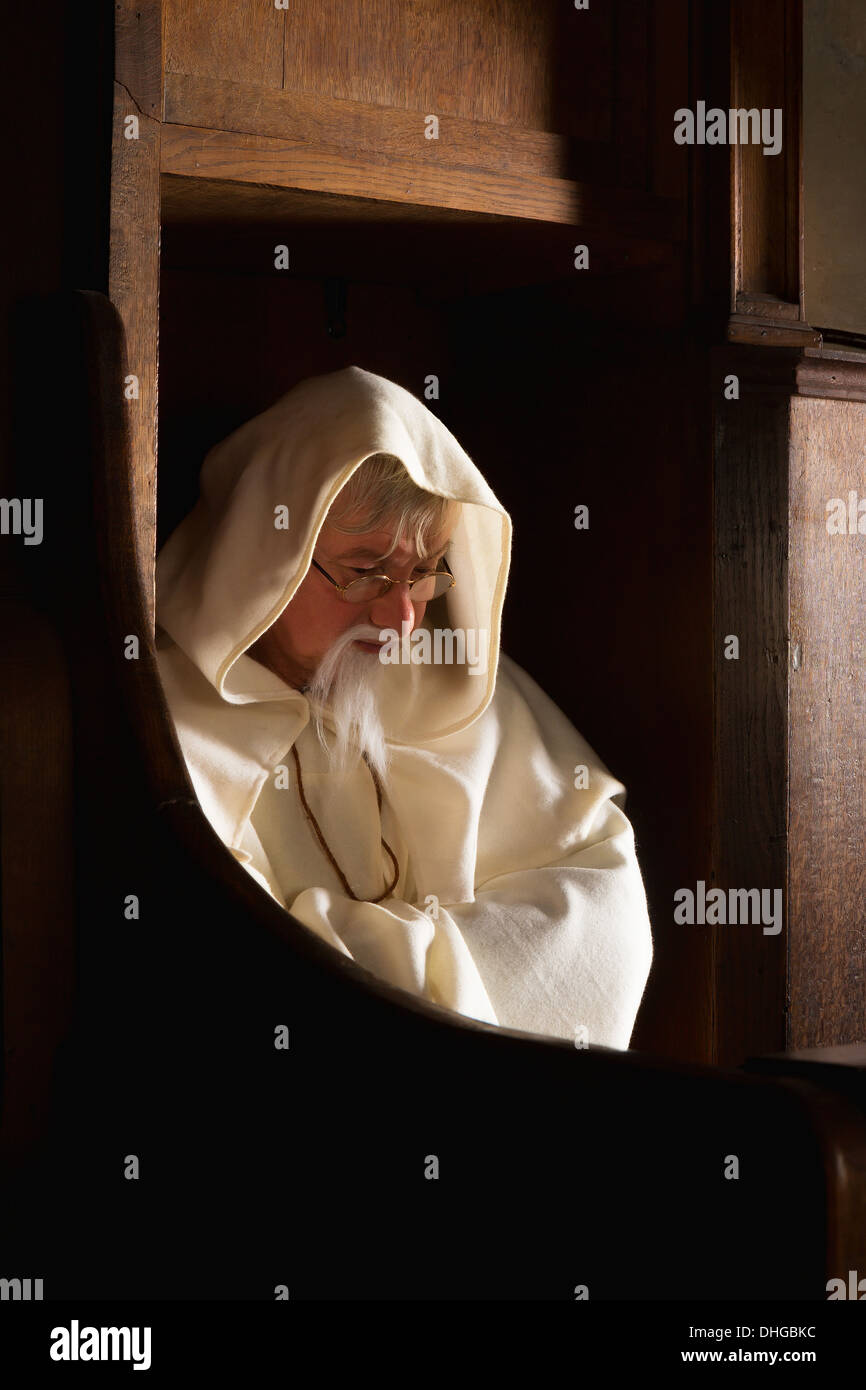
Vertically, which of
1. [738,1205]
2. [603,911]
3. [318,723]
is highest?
[318,723]

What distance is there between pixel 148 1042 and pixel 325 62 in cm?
85

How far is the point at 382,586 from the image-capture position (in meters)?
1.53

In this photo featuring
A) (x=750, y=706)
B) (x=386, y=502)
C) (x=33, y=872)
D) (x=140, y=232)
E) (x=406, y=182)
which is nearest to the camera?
(x=33, y=872)

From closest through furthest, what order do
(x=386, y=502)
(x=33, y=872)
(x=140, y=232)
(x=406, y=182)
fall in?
(x=33, y=872)
(x=140, y=232)
(x=406, y=182)
(x=386, y=502)

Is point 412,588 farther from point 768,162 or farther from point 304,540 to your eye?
point 768,162

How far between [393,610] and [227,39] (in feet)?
1.81

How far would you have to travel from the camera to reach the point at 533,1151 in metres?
0.84

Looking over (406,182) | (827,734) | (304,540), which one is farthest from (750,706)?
(406,182)

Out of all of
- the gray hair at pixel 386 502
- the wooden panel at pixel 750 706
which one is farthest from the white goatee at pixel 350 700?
the wooden panel at pixel 750 706

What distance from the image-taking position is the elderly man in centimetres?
140

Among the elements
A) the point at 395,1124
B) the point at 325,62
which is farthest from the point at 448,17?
the point at 395,1124

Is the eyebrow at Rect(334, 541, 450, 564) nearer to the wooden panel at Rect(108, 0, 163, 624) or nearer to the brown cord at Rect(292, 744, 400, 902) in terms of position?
the brown cord at Rect(292, 744, 400, 902)

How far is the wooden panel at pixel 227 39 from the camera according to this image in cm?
125
